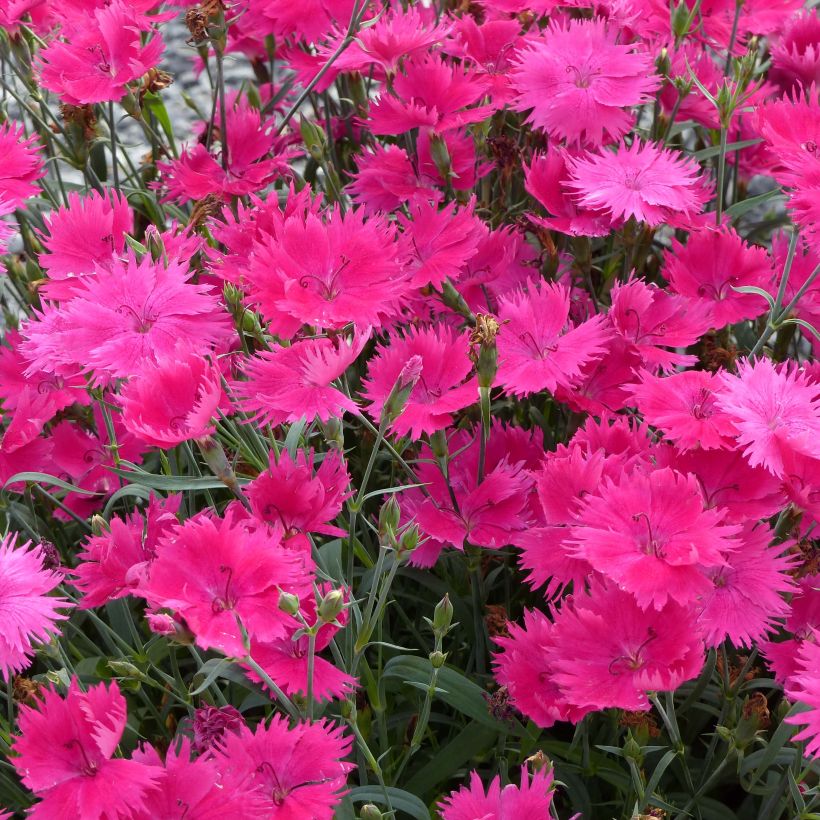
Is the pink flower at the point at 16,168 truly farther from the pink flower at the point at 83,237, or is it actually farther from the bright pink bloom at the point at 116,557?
the bright pink bloom at the point at 116,557

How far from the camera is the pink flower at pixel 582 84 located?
51.8 inches

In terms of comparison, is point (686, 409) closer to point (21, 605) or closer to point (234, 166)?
point (21, 605)

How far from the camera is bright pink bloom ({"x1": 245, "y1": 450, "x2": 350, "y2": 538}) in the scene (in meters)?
0.97

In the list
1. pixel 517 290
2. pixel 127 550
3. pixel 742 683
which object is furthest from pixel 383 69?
pixel 742 683

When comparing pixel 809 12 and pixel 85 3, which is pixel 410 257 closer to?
pixel 85 3

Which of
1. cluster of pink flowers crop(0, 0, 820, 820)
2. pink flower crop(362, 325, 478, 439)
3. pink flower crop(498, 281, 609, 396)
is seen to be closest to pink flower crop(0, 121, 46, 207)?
cluster of pink flowers crop(0, 0, 820, 820)

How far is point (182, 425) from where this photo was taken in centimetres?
96

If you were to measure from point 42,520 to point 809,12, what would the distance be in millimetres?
1447

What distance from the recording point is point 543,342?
1171 mm

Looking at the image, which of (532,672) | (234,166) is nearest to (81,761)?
(532,672)

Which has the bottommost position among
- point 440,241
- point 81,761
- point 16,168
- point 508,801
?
point 508,801

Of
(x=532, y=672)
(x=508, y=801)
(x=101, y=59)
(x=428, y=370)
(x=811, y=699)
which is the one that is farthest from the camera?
(x=101, y=59)

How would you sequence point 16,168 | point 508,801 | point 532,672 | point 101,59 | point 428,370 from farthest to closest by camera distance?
point 101,59 < point 16,168 < point 428,370 < point 532,672 < point 508,801

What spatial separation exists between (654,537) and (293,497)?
0.34 m
